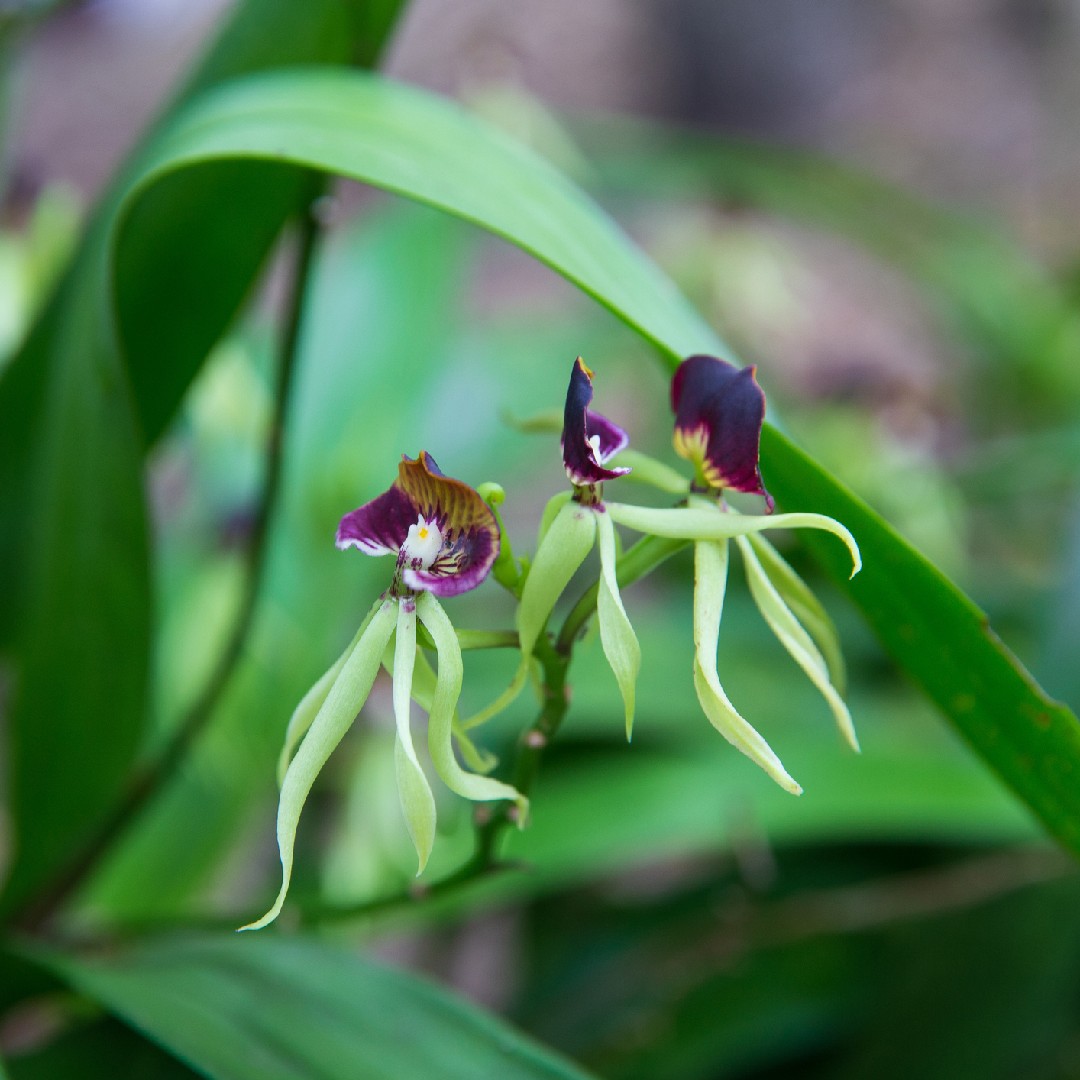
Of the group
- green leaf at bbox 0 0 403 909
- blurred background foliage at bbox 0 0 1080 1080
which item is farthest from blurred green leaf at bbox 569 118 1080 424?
green leaf at bbox 0 0 403 909

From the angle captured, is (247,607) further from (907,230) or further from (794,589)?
(907,230)

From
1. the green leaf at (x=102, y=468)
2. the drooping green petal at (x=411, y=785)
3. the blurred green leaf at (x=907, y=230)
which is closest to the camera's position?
the drooping green petal at (x=411, y=785)

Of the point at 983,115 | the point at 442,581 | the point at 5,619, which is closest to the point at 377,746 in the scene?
the point at 5,619

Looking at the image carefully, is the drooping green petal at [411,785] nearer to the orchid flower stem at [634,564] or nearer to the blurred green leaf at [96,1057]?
the orchid flower stem at [634,564]

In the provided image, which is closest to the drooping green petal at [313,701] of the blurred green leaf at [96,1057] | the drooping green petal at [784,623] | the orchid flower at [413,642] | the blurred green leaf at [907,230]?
the orchid flower at [413,642]

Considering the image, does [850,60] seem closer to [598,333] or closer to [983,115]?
[983,115]

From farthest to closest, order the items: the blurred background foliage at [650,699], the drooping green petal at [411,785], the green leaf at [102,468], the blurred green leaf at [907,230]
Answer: the blurred green leaf at [907,230] < the blurred background foliage at [650,699] < the green leaf at [102,468] < the drooping green petal at [411,785]

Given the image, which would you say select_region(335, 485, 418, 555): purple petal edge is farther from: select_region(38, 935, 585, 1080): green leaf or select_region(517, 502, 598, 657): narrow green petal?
select_region(38, 935, 585, 1080): green leaf
